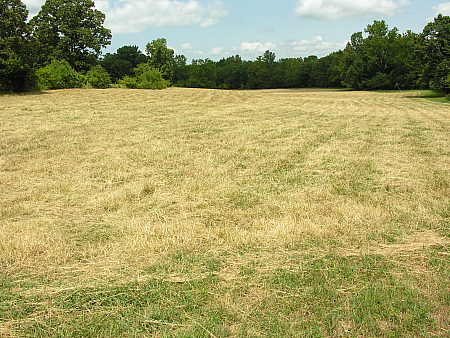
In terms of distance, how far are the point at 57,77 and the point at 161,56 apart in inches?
1481

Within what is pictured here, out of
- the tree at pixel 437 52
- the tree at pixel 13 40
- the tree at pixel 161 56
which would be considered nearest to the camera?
the tree at pixel 13 40

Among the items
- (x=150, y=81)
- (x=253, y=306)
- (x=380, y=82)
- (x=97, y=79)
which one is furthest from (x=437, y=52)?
(x=253, y=306)

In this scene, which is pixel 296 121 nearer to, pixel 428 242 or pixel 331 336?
pixel 428 242

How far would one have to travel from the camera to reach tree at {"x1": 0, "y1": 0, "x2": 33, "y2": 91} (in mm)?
27094

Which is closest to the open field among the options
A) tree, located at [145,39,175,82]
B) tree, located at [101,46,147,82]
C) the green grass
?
the green grass

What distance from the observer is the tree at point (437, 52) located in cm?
3597

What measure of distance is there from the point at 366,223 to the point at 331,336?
2822 millimetres

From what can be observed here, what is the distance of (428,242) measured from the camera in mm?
5043

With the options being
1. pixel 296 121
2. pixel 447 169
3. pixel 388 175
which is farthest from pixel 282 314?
pixel 296 121

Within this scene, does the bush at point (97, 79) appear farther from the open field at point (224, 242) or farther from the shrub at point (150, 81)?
the open field at point (224, 242)

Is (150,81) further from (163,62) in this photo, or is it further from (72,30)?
(163,62)

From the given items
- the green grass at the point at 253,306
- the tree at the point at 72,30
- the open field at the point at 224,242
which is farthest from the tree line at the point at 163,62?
the green grass at the point at 253,306

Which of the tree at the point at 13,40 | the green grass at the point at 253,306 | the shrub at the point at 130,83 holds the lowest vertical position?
the green grass at the point at 253,306

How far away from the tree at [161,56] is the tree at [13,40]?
43.4m
